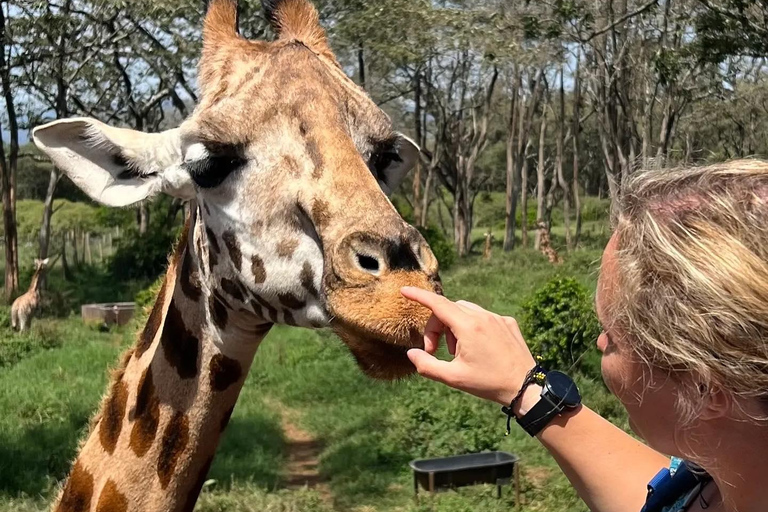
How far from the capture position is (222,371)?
8.15ft

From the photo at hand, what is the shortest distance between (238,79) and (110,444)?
127 centimetres

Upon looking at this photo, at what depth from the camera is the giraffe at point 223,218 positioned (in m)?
2.25

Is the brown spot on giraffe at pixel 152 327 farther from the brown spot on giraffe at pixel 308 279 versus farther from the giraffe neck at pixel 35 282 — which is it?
the giraffe neck at pixel 35 282

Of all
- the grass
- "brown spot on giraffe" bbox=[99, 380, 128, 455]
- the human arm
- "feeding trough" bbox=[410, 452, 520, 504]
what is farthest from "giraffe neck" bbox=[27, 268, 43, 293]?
the human arm

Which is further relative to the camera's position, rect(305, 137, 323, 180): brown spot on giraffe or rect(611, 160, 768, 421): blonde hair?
rect(305, 137, 323, 180): brown spot on giraffe

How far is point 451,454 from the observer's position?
712 cm

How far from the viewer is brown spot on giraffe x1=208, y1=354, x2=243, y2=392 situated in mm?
2475

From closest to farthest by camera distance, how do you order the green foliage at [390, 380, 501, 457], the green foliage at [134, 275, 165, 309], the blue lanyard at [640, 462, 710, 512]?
the blue lanyard at [640, 462, 710, 512]
the green foliage at [134, 275, 165, 309]
the green foliage at [390, 380, 501, 457]

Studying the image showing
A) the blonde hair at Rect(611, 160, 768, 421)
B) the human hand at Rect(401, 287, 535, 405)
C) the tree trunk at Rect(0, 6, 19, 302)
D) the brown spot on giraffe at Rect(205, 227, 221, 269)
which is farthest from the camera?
the tree trunk at Rect(0, 6, 19, 302)

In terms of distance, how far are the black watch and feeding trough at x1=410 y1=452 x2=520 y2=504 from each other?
458cm

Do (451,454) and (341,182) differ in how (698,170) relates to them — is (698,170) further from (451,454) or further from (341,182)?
(451,454)

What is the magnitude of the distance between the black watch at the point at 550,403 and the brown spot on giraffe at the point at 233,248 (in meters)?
1.06

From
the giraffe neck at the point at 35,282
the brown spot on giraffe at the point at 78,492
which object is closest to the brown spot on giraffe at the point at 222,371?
the brown spot on giraffe at the point at 78,492

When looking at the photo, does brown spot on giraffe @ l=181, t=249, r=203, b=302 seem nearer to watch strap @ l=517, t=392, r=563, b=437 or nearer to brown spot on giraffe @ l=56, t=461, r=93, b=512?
brown spot on giraffe @ l=56, t=461, r=93, b=512
